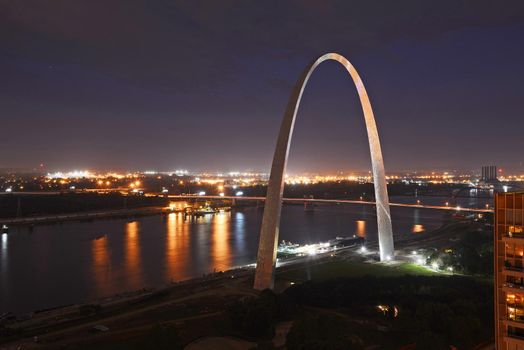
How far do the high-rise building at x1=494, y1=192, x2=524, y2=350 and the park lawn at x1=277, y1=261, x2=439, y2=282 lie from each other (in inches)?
274

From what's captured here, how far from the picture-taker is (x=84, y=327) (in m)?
8.70

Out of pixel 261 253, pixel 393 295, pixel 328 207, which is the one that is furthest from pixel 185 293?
pixel 328 207

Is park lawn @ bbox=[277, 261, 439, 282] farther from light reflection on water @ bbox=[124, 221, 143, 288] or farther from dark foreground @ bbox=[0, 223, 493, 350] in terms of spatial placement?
light reflection on water @ bbox=[124, 221, 143, 288]

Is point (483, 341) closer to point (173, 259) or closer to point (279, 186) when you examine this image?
point (279, 186)

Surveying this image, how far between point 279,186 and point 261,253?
4.95 ft

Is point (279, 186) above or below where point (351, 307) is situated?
above

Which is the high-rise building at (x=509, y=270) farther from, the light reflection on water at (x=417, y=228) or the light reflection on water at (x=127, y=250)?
the light reflection on water at (x=417, y=228)

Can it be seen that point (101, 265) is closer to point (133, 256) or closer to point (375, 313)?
point (133, 256)

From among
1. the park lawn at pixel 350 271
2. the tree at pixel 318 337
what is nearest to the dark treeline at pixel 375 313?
the tree at pixel 318 337

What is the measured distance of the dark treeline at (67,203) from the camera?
37.0 metres

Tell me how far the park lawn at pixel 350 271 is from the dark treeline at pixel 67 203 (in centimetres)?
2890

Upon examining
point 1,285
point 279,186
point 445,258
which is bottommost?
point 1,285

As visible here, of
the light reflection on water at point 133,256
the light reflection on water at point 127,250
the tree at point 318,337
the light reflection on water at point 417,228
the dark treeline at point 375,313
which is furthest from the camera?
the light reflection on water at point 417,228

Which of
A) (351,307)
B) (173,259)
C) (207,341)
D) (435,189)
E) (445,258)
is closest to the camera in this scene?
(207,341)
